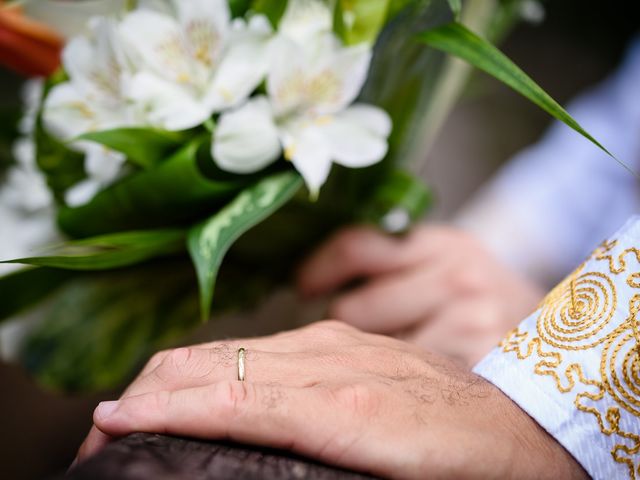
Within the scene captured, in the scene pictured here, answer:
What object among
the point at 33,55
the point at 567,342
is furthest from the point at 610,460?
the point at 33,55

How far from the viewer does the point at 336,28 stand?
0.40m

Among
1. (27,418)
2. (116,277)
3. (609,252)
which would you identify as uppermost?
(609,252)

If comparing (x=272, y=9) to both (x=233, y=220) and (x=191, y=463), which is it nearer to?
(x=233, y=220)

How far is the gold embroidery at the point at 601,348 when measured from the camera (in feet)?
0.97

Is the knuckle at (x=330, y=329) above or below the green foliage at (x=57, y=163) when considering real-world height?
below

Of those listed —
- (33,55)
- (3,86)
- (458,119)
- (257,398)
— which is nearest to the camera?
(257,398)

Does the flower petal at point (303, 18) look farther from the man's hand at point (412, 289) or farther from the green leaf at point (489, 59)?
the man's hand at point (412, 289)

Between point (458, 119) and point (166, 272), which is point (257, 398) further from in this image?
point (458, 119)

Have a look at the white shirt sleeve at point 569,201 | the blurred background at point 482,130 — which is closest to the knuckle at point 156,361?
the blurred background at point 482,130

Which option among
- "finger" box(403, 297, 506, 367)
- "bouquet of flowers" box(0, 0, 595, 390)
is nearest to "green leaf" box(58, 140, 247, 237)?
"bouquet of flowers" box(0, 0, 595, 390)

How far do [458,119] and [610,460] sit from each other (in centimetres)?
120

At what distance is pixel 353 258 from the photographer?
0.57m

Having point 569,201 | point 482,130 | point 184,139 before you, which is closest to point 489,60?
point 184,139

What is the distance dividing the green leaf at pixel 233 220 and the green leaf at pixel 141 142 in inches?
2.1
